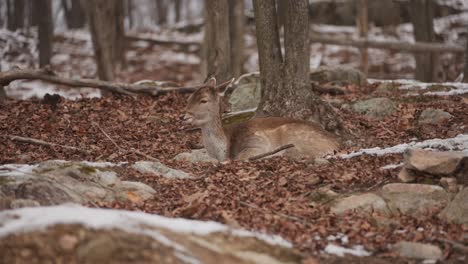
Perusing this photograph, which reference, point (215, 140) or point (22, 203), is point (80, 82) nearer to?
point (215, 140)

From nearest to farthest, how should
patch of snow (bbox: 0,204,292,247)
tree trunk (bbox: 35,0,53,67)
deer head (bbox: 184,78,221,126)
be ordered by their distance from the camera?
patch of snow (bbox: 0,204,292,247) < deer head (bbox: 184,78,221,126) < tree trunk (bbox: 35,0,53,67)

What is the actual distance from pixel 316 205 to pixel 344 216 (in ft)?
1.36

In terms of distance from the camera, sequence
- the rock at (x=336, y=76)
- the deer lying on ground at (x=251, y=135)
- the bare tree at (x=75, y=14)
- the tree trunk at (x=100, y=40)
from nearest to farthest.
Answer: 1. the deer lying on ground at (x=251, y=135)
2. the rock at (x=336, y=76)
3. the tree trunk at (x=100, y=40)
4. the bare tree at (x=75, y=14)

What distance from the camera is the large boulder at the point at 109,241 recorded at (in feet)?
17.5

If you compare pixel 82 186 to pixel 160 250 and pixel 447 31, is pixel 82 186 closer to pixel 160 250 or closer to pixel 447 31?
pixel 160 250

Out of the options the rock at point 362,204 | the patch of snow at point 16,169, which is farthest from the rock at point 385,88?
the patch of snow at point 16,169

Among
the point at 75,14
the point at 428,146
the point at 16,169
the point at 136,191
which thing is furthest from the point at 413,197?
the point at 75,14

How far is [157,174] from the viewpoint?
8.85 metres

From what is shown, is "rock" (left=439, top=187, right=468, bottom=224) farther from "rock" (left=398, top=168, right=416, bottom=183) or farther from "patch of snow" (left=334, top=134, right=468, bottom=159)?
"patch of snow" (left=334, top=134, right=468, bottom=159)

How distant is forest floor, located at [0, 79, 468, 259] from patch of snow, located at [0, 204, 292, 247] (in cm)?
42

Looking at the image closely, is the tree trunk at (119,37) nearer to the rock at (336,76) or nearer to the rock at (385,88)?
Answer: the rock at (336,76)

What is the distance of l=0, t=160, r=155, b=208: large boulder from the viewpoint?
7.14 meters

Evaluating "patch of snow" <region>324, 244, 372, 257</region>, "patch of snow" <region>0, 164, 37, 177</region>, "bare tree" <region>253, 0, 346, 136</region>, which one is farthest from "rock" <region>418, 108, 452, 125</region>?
"patch of snow" <region>0, 164, 37, 177</region>

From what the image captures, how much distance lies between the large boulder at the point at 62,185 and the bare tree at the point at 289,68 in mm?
3886
